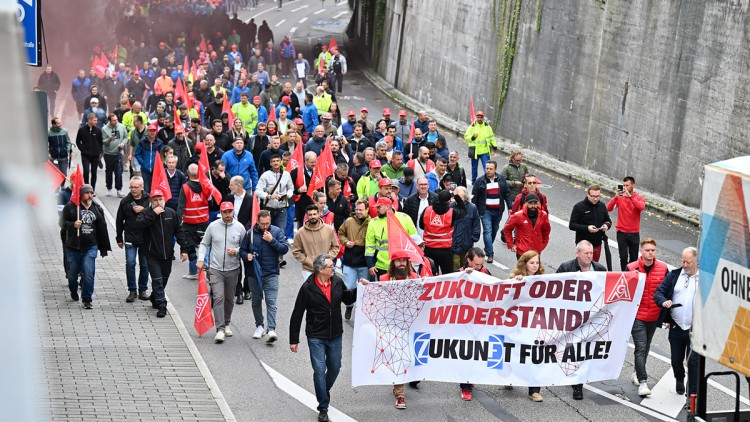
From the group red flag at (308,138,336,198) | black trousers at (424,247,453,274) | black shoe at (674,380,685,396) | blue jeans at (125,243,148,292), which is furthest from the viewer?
red flag at (308,138,336,198)

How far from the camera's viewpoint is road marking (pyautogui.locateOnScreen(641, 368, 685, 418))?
1127cm

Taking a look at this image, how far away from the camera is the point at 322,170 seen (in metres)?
17.6

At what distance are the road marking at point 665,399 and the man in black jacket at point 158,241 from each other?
19.4 feet

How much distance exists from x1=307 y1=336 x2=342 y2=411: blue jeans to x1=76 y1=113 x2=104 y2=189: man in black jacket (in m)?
11.8

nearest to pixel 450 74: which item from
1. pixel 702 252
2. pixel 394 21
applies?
pixel 394 21

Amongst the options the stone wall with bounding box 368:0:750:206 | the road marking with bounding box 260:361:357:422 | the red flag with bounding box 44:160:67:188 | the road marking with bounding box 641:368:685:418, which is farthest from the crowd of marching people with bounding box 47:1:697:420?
the stone wall with bounding box 368:0:750:206

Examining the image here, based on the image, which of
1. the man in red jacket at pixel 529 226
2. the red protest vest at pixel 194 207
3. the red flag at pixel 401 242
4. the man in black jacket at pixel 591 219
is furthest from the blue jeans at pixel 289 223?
the red flag at pixel 401 242

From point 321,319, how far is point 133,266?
456cm

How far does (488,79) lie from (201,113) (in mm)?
9005

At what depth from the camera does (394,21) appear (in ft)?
140

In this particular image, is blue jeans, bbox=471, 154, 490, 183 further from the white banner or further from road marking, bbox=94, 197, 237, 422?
the white banner

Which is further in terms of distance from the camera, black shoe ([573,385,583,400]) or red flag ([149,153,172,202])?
red flag ([149,153,172,202])

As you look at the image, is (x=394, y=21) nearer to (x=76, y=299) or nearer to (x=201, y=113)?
(x=201, y=113)

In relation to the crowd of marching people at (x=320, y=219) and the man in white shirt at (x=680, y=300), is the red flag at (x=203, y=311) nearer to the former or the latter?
the crowd of marching people at (x=320, y=219)
